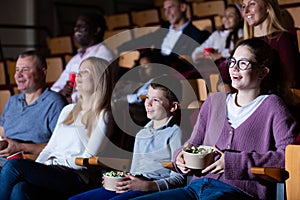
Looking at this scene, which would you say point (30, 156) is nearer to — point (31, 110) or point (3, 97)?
point (31, 110)

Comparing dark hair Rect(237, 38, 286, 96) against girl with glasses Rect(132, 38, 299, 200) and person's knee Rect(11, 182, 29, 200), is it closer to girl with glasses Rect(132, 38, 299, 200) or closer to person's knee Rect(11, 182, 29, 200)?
girl with glasses Rect(132, 38, 299, 200)

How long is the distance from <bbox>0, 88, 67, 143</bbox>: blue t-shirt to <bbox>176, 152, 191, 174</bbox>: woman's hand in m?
0.67

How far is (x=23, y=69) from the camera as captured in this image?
2064mm

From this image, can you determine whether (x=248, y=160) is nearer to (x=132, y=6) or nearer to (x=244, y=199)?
(x=244, y=199)

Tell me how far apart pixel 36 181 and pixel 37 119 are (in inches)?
14.5

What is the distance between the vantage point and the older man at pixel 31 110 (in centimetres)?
201

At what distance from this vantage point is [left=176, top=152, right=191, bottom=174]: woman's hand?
1443 mm

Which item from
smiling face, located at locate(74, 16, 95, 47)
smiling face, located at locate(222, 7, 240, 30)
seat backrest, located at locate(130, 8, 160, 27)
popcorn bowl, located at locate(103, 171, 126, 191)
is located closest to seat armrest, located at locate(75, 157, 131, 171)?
popcorn bowl, located at locate(103, 171, 126, 191)

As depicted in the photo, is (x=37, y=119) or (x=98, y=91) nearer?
(x=98, y=91)

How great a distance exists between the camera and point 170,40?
9.49 ft

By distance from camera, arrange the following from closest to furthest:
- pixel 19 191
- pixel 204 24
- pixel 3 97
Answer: pixel 19 191 < pixel 3 97 < pixel 204 24

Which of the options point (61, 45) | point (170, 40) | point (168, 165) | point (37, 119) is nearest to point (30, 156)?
point (37, 119)

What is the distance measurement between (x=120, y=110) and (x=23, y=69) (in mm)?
416

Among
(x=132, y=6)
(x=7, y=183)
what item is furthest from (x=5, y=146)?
(x=132, y=6)
